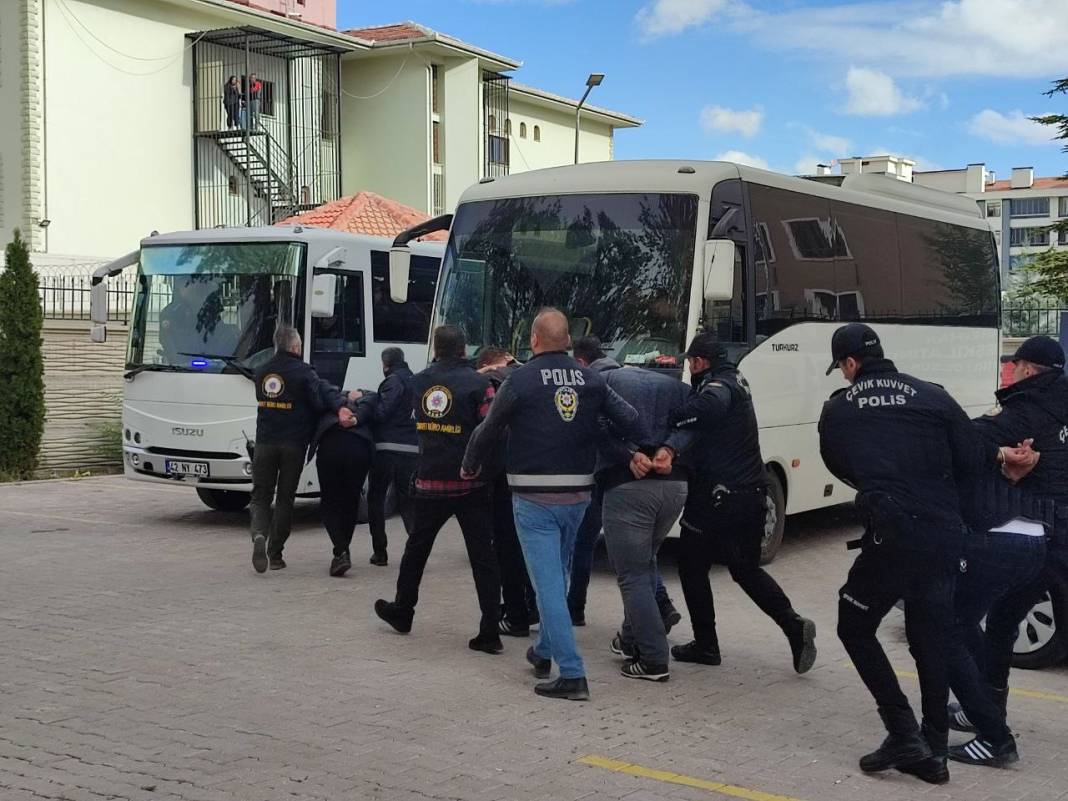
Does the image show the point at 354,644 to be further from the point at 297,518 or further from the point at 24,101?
the point at 24,101

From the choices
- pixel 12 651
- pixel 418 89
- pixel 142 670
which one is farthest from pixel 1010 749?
pixel 418 89

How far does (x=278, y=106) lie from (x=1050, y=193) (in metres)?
101

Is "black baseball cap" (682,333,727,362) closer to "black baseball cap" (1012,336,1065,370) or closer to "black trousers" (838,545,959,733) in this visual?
"black baseball cap" (1012,336,1065,370)

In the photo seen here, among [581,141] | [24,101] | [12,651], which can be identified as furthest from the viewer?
[581,141]

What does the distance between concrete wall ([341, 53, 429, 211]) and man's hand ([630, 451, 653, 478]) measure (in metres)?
34.8

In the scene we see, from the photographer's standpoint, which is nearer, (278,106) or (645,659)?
(645,659)

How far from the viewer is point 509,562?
352 inches

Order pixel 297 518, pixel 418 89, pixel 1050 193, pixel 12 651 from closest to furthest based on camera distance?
pixel 12 651 → pixel 297 518 → pixel 418 89 → pixel 1050 193

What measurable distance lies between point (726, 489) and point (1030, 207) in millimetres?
125439

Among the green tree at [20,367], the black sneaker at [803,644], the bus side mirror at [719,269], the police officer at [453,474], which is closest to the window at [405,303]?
the bus side mirror at [719,269]

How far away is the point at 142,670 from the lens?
25.1ft

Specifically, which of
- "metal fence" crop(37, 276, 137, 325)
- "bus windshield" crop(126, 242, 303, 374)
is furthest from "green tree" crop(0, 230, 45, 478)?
"bus windshield" crop(126, 242, 303, 374)

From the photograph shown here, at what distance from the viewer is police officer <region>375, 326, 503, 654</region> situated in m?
8.16

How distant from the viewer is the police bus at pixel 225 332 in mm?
13938
